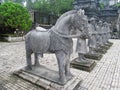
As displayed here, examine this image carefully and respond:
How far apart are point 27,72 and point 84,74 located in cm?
188

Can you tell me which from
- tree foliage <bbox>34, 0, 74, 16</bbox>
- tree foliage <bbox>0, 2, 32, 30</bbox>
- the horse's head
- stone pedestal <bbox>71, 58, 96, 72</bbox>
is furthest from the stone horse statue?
tree foliage <bbox>34, 0, 74, 16</bbox>

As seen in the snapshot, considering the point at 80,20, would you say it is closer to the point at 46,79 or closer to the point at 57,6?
the point at 46,79

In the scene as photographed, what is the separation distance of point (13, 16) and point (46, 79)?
9098 millimetres

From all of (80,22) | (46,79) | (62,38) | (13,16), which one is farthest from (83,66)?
(13,16)

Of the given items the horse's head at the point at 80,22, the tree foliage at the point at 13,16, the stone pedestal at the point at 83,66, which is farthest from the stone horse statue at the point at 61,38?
the tree foliage at the point at 13,16

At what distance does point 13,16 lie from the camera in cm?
1109

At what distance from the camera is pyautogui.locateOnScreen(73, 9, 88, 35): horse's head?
276cm

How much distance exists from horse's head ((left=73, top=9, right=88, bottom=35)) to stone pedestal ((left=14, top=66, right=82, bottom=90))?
1.33 metres

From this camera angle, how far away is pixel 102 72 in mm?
4742

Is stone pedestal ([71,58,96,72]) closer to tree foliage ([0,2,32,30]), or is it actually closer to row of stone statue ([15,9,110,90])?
row of stone statue ([15,9,110,90])

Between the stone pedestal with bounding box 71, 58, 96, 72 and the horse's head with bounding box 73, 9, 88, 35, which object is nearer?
the horse's head with bounding box 73, 9, 88, 35

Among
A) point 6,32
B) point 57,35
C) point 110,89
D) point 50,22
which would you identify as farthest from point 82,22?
point 50,22

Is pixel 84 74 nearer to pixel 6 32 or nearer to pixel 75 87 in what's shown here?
pixel 75 87

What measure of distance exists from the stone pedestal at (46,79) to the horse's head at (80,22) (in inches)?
52.3
